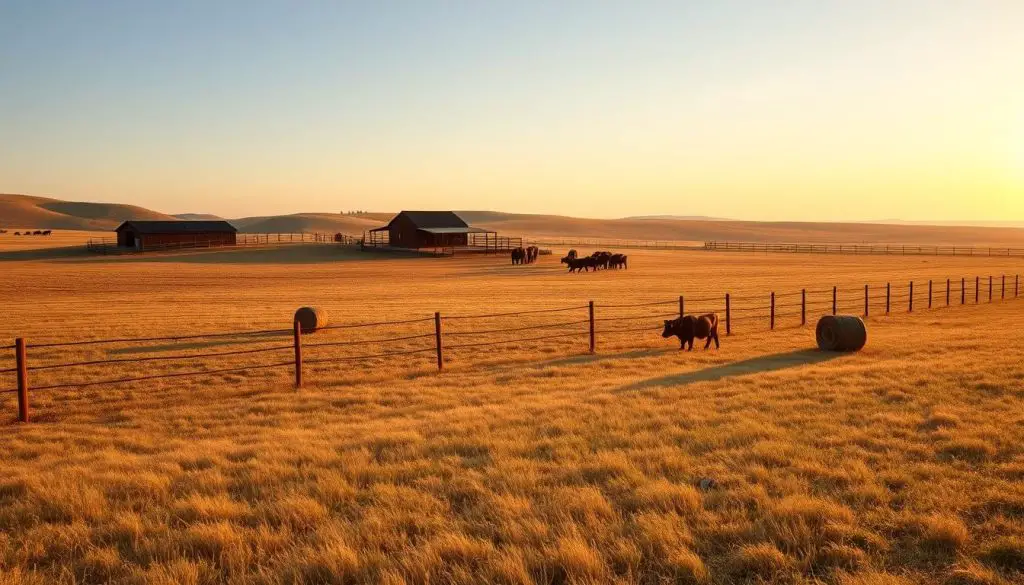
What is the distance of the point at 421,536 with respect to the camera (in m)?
5.11

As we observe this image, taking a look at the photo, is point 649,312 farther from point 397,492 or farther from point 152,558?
point 152,558

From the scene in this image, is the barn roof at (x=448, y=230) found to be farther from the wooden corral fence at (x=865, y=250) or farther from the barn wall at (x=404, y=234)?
the wooden corral fence at (x=865, y=250)

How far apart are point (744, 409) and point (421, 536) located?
5.56 m

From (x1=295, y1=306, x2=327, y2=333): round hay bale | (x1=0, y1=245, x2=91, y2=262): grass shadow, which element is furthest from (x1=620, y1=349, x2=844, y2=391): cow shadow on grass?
(x1=0, y1=245, x2=91, y2=262): grass shadow

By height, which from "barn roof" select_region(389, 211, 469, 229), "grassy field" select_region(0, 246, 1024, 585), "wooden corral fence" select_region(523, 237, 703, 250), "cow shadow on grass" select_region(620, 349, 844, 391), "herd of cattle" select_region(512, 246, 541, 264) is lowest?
"cow shadow on grass" select_region(620, 349, 844, 391)

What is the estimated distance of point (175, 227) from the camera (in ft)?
232

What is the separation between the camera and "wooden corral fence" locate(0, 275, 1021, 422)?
42.4ft

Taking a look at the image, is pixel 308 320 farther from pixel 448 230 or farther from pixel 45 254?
pixel 45 254

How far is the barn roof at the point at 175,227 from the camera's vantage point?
68188 millimetres

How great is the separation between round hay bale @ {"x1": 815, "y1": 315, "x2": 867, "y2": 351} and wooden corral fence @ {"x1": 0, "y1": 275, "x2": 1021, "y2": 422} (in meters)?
3.13

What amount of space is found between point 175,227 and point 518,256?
36.4 m

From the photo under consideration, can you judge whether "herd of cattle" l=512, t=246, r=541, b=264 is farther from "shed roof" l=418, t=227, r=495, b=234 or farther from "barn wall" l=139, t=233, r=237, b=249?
"barn wall" l=139, t=233, r=237, b=249

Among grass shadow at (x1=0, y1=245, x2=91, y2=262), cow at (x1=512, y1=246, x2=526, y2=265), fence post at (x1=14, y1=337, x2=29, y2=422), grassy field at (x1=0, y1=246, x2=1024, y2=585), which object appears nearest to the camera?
grassy field at (x1=0, y1=246, x2=1024, y2=585)

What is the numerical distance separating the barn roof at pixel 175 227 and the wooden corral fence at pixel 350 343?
178ft
